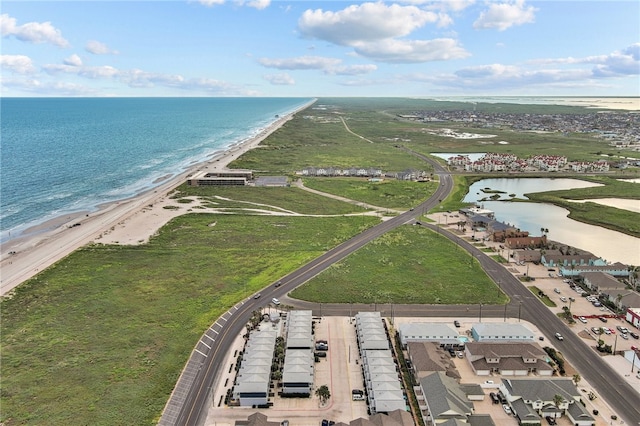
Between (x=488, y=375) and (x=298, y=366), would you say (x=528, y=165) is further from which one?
(x=298, y=366)

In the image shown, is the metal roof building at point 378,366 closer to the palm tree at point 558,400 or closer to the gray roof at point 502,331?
the gray roof at point 502,331

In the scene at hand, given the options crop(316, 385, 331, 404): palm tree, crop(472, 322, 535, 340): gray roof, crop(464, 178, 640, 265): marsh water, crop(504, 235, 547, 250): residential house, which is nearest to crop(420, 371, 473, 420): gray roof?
crop(316, 385, 331, 404): palm tree

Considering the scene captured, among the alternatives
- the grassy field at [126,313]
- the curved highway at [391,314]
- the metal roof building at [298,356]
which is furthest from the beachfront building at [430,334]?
the grassy field at [126,313]

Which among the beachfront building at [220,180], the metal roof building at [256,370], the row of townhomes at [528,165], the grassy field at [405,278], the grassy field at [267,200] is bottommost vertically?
the metal roof building at [256,370]

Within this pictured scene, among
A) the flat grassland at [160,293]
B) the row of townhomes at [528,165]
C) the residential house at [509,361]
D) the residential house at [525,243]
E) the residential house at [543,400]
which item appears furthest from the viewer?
the row of townhomes at [528,165]

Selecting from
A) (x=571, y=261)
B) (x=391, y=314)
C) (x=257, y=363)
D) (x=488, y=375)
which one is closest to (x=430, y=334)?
(x=488, y=375)

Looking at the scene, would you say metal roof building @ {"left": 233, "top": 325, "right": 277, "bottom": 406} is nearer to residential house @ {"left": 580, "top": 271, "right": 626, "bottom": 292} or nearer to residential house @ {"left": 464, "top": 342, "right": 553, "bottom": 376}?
residential house @ {"left": 464, "top": 342, "right": 553, "bottom": 376}
